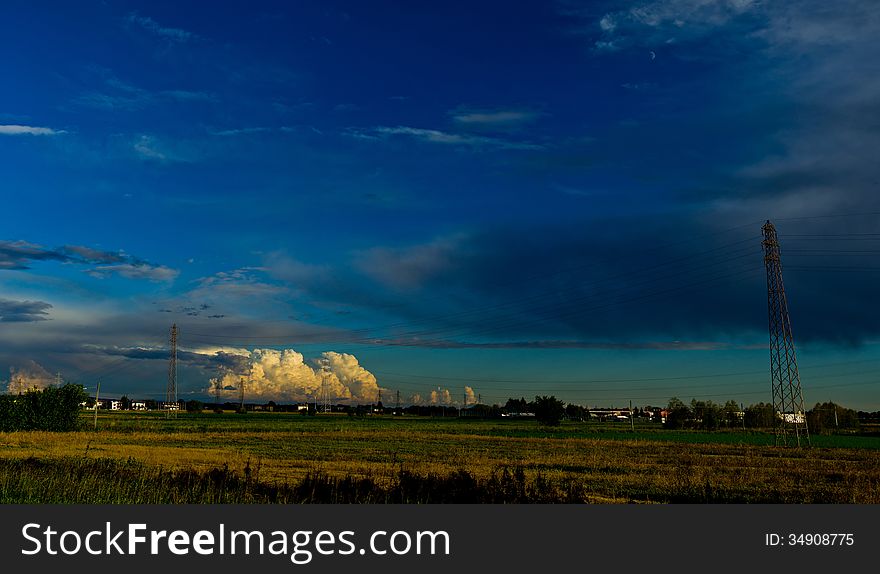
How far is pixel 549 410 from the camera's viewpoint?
15575cm

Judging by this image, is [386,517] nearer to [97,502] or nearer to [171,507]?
[171,507]

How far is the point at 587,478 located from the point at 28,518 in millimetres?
28101

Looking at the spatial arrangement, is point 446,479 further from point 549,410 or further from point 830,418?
point 830,418

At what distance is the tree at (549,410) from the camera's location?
6112 inches

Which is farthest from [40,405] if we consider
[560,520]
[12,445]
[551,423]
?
[560,520]

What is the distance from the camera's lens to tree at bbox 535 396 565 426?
155250 mm

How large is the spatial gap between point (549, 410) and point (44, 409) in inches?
3925

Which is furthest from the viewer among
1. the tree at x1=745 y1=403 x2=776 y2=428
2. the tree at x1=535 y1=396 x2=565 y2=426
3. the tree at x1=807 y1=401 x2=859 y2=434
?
the tree at x1=745 y1=403 x2=776 y2=428

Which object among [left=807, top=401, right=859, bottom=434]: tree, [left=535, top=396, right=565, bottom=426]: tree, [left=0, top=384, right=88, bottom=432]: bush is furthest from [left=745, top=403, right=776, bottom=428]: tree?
[left=0, top=384, right=88, bottom=432]: bush

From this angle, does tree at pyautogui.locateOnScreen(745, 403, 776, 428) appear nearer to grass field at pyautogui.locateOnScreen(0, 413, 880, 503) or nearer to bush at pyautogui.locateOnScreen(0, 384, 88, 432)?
grass field at pyautogui.locateOnScreen(0, 413, 880, 503)

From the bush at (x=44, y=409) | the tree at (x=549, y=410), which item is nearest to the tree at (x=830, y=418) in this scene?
the tree at (x=549, y=410)

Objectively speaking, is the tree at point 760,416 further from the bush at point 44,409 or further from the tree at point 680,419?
the bush at point 44,409

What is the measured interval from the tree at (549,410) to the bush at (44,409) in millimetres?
93056

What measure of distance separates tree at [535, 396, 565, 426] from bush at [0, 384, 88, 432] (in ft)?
305
